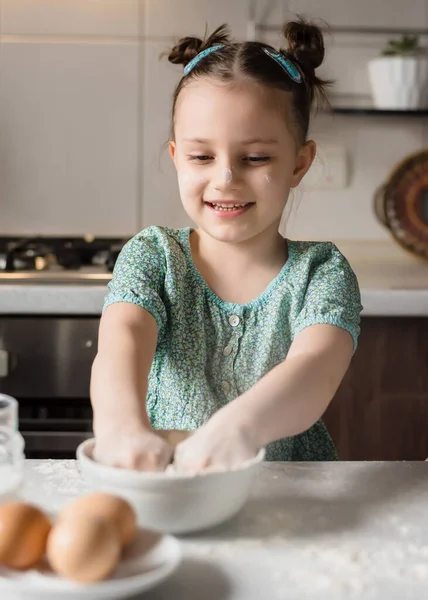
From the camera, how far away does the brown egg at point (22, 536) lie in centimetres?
57

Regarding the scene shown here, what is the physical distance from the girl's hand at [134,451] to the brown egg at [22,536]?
4.5 inches

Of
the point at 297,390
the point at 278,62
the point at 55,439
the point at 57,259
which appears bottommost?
the point at 55,439

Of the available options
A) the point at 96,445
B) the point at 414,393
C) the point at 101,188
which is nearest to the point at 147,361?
the point at 96,445

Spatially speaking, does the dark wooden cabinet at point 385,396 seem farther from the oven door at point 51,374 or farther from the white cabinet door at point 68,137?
the white cabinet door at point 68,137

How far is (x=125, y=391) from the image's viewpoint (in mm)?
842

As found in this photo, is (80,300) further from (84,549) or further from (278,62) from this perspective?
(84,549)

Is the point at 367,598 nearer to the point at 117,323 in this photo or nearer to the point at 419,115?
the point at 117,323

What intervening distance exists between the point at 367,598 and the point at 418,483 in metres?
0.30

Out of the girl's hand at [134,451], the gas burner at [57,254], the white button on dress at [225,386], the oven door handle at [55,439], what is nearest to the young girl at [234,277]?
the white button on dress at [225,386]

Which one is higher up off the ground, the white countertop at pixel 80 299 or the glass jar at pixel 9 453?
the glass jar at pixel 9 453

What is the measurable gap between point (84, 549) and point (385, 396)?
1294 mm

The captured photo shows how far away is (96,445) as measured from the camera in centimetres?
72

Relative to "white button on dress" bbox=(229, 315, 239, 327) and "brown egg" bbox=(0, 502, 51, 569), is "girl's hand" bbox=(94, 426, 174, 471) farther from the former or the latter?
"white button on dress" bbox=(229, 315, 239, 327)

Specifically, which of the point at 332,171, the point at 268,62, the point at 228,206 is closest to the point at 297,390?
the point at 228,206
